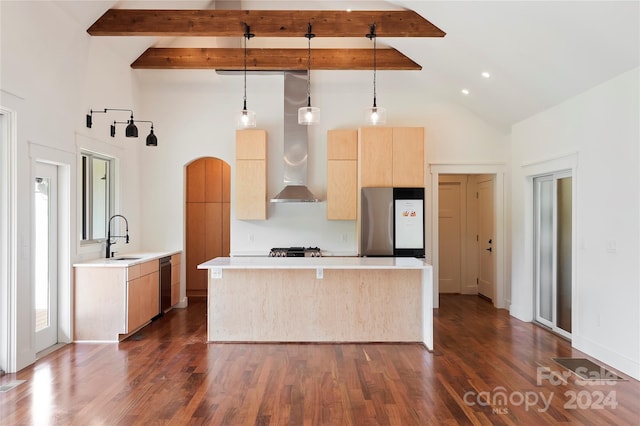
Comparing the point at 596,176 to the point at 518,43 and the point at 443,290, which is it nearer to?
the point at 518,43

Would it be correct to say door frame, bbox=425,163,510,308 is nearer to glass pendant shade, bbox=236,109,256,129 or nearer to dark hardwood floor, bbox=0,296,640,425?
dark hardwood floor, bbox=0,296,640,425

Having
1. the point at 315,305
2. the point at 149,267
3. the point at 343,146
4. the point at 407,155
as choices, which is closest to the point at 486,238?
the point at 407,155

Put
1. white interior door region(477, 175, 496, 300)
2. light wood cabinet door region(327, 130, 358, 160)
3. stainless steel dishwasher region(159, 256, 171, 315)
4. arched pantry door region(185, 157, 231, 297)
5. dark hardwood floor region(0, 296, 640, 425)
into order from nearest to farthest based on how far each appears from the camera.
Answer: dark hardwood floor region(0, 296, 640, 425) → stainless steel dishwasher region(159, 256, 171, 315) → light wood cabinet door region(327, 130, 358, 160) → white interior door region(477, 175, 496, 300) → arched pantry door region(185, 157, 231, 297)

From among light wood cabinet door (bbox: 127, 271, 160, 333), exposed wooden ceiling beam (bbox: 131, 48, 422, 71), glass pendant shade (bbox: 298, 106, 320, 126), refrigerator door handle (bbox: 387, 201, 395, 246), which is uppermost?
exposed wooden ceiling beam (bbox: 131, 48, 422, 71)

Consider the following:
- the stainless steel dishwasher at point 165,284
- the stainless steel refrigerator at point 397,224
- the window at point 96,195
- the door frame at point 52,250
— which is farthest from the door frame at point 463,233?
the door frame at point 52,250

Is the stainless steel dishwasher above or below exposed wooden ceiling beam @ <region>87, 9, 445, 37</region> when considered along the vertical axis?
below

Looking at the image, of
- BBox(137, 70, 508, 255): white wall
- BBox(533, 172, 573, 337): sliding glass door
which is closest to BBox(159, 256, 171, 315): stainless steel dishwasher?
BBox(137, 70, 508, 255): white wall

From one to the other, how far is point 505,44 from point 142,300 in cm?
497

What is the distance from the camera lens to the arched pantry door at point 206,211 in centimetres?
720

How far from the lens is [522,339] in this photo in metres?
4.73

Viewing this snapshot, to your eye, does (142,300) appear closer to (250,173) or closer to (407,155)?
(250,173)

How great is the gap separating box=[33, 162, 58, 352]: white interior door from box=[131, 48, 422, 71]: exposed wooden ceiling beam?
2.30m

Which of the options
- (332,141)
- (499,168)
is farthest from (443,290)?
(332,141)

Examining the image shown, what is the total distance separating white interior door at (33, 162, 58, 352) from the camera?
13.8ft
